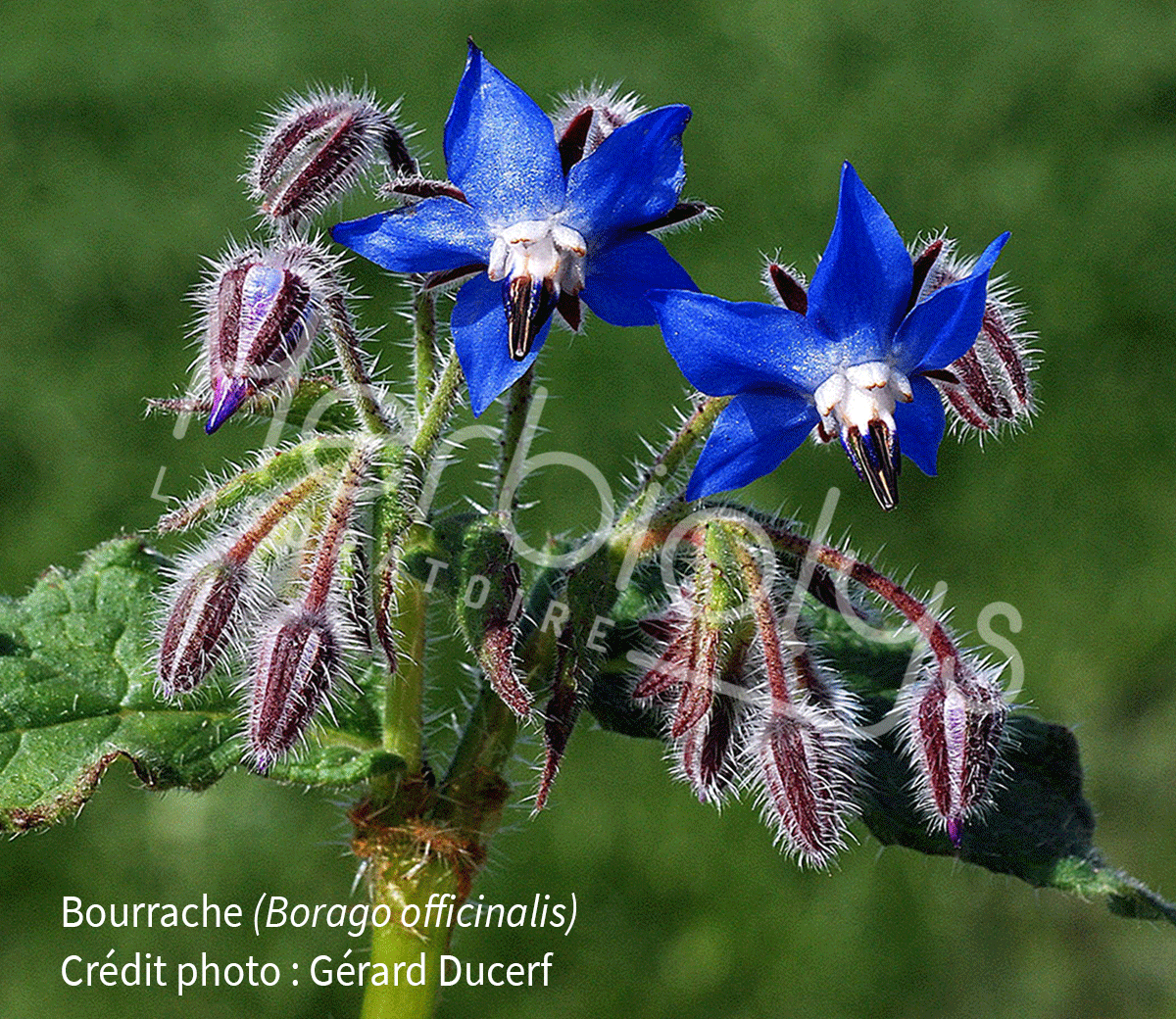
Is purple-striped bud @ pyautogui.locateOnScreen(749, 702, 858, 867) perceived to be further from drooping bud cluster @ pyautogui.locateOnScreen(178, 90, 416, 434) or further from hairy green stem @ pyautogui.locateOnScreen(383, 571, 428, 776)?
drooping bud cluster @ pyautogui.locateOnScreen(178, 90, 416, 434)

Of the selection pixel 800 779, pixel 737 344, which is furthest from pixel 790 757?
pixel 737 344

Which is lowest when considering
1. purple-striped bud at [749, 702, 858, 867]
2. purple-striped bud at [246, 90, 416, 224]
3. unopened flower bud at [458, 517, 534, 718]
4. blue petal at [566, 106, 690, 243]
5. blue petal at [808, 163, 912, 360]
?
purple-striped bud at [749, 702, 858, 867]

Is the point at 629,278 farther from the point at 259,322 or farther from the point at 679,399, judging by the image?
the point at 679,399

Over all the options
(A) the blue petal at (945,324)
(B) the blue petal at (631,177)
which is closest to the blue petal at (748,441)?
(A) the blue petal at (945,324)

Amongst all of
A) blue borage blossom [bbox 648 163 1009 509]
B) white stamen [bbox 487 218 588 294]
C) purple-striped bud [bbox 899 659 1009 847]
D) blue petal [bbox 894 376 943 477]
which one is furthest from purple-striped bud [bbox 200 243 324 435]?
purple-striped bud [bbox 899 659 1009 847]

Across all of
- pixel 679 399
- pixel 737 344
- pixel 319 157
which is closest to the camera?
pixel 737 344

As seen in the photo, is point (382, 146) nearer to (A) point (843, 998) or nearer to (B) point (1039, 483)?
(A) point (843, 998)
